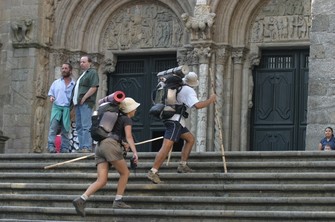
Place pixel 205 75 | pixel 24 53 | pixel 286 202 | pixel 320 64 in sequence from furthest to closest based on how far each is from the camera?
pixel 24 53 < pixel 205 75 < pixel 320 64 < pixel 286 202

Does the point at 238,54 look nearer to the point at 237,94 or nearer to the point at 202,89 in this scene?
the point at 237,94

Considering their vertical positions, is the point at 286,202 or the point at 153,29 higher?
the point at 153,29

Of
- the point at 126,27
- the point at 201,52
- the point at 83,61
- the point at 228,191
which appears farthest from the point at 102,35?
the point at 228,191

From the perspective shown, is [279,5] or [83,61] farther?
[279,5]

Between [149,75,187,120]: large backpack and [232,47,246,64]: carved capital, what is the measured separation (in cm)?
845

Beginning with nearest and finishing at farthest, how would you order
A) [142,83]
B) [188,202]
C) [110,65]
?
[188,202] → [142,83] → [110,65]

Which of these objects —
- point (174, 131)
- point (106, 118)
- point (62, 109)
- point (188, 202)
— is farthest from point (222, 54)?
point (106, 118)

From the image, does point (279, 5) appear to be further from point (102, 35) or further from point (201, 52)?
point (102, 35)

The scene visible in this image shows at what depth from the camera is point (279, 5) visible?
2662 centimetres

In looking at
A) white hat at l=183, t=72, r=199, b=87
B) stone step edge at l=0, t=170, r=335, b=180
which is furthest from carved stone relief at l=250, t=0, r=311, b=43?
stone step edge at l=0, t=170, r=335, b=180

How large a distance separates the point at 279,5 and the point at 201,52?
2.20 m

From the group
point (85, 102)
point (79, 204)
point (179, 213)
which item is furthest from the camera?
point (85, 102)

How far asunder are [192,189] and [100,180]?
1763 mm

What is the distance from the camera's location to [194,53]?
26.7m
